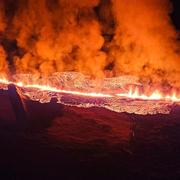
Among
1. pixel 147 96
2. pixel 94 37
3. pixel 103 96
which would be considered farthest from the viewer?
pixel 94 37

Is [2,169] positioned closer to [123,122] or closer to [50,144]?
[50,144]

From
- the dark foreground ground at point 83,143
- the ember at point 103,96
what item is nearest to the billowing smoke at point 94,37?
the ember at point 103,96

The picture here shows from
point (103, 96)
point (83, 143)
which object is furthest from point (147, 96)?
point (83, 143)

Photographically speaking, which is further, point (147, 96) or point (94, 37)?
point (94, 37)

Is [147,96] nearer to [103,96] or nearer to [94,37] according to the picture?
[103,96]

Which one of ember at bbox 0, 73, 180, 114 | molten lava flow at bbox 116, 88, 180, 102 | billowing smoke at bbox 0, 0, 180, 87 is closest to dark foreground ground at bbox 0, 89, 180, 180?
ember at bbox 0, 73, 180, 114

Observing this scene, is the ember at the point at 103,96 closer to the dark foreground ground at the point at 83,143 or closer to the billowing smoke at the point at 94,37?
the dark foreground ground at the point at 83,143

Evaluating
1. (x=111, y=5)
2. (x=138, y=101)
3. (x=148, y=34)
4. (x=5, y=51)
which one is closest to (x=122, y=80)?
(x=138, y=101)
